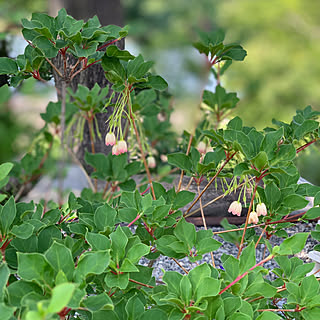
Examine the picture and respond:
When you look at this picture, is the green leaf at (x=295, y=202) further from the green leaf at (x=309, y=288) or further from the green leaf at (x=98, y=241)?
the green leaf at (x=98, y=241)

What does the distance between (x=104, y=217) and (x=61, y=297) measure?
325mm

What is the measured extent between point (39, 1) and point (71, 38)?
4.88 meters

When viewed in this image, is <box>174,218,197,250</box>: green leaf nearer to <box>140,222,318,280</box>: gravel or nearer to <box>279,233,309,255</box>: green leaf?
<box>279,233,309,255</box>: green leaf

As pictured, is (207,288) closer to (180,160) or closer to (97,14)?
(180,160)

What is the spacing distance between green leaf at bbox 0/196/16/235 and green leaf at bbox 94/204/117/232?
0.45 feet

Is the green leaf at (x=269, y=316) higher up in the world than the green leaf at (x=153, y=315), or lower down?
higher up

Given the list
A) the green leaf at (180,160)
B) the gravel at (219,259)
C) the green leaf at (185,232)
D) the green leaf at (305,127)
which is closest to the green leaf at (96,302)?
the green leaf at (185,232)

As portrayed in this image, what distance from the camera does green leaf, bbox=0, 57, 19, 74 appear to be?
33.2 inches

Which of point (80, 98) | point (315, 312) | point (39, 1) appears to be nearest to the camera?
point (315, 312)

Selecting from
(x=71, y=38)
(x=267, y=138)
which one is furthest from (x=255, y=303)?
(x=71, y=38)

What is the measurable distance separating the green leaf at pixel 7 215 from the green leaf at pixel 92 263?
0.69ft

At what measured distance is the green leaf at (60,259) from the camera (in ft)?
1.76

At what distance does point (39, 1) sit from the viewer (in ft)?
17.0

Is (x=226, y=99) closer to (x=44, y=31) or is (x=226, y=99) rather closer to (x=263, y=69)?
(x=44, y=31)
